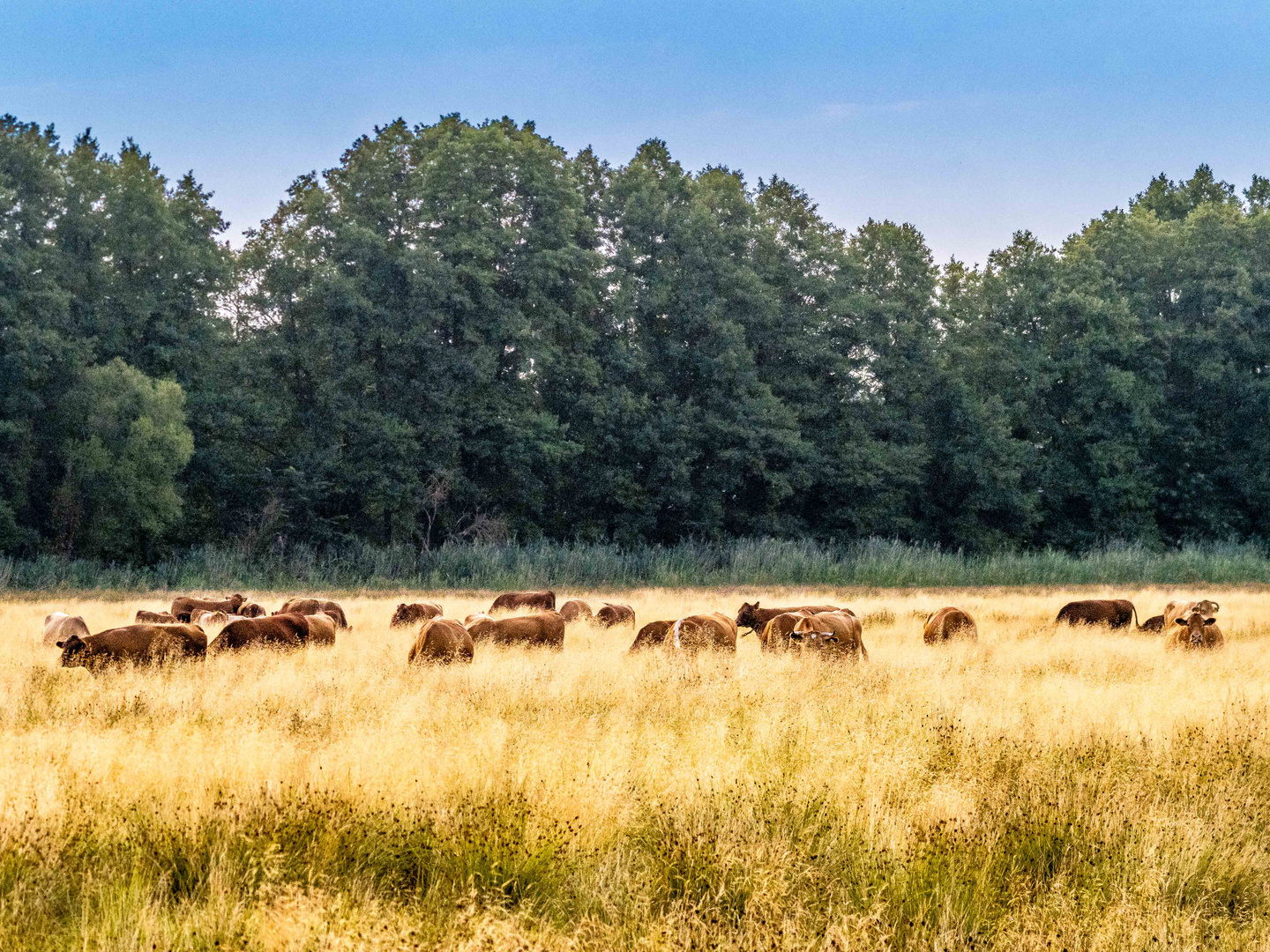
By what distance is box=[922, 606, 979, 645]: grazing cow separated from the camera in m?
16.3

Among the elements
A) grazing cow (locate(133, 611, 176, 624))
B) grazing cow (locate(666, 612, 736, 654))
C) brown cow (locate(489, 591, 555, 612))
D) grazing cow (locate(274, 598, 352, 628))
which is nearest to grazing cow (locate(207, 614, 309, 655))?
grazing cow (locate(274, 598, 352, 628))

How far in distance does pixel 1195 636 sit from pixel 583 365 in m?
30.1

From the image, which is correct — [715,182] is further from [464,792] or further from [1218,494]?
[464,792]

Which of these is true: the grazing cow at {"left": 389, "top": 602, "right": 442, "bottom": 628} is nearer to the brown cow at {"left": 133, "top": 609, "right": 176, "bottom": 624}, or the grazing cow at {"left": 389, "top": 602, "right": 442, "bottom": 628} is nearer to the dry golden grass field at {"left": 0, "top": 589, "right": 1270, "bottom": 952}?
the brown cow at {"left": 133, "top": 609, "right": 176, "bottom": 624}

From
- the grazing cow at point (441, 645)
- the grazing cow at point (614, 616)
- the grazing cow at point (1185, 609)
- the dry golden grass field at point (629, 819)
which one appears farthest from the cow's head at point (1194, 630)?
the grazing cow at point (441, 645)

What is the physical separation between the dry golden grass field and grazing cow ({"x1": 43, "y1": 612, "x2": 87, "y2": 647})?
543cm

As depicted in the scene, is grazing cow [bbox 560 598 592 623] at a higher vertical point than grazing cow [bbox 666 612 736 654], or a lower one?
lower

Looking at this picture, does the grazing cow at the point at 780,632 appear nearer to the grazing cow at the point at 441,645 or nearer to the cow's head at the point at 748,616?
the cow's head at the point at 748,616

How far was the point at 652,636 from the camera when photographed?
1491 centimetres

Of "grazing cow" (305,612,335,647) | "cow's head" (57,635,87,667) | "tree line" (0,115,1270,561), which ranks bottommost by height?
"grazing cow" (305,612,335,647)

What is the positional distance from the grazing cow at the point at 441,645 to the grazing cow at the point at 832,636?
4.14m

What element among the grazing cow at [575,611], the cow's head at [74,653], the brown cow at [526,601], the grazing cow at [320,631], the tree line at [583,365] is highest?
the tree line at [583,365]

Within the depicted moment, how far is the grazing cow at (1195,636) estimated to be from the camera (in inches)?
609

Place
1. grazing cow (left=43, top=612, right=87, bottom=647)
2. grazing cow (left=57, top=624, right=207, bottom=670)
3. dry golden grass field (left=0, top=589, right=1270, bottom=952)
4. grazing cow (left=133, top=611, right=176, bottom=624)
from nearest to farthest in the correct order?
dry golden grass field (left=0, top=589, right=1270, bottom=952)
grazing cow (left=57, top=624, right=207, bottom=670)
grazing cow (left=43, top=612, right=87, bottom=647)
grazing cow (left=133, top=611, right=176, bottom=624)
